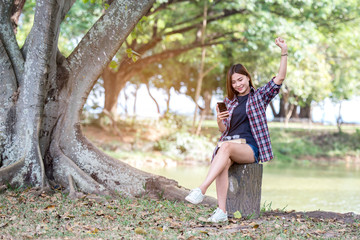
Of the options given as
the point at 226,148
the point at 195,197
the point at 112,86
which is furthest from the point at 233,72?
the point at 112,86

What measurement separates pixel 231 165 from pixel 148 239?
1478mm

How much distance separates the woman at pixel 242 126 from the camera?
14.7 feet

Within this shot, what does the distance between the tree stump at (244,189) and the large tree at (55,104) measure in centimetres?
124

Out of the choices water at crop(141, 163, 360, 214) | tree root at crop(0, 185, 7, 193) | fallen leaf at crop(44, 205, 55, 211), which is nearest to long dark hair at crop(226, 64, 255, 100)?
fallen leaf at crop(44, 205, 55, 211)

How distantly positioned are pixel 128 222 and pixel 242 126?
1590mm

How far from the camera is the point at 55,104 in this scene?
593cm

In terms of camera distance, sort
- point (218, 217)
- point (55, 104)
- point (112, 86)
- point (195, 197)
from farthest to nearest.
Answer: point (112, 86), point (55, 104), point (218, 217), point (195, 197)

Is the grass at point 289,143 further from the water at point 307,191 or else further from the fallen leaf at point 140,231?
the fallen leaf at point 140,231

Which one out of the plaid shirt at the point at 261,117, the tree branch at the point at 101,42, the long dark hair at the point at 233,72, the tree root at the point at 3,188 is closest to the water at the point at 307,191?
the plaid shirt at the point at 261,117

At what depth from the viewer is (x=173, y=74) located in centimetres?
2573

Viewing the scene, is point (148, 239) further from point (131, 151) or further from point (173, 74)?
point (173, 74)

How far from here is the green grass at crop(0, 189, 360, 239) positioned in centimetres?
390

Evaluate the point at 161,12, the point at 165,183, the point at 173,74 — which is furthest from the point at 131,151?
the point at 165,183

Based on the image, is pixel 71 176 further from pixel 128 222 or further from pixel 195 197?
pixel 195 197
